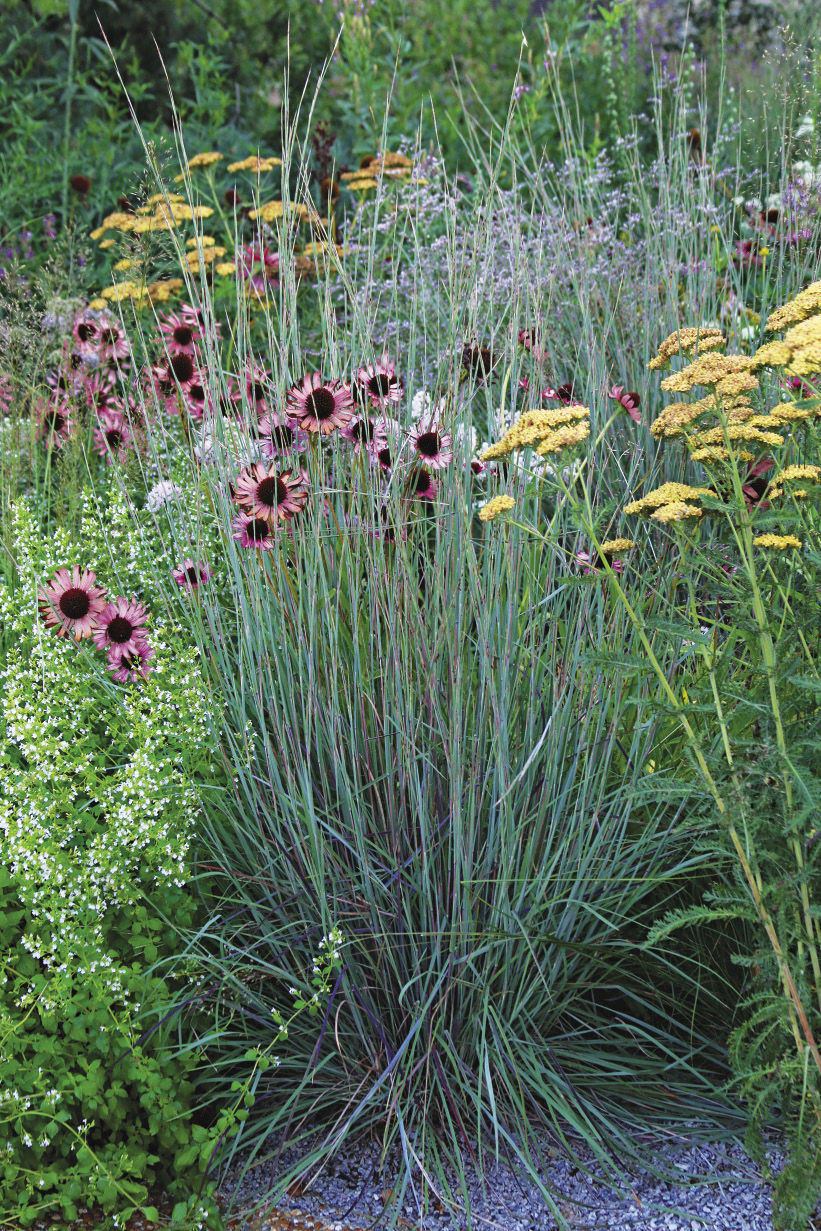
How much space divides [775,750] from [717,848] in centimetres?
23

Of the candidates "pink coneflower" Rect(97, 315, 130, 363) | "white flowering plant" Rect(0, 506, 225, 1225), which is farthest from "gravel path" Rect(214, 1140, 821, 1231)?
"pink coneflower" Rect(97, 315, 130, 363)

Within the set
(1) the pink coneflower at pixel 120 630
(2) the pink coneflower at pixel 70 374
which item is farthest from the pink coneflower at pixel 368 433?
(2) the pink coneflower at pixel 70 374

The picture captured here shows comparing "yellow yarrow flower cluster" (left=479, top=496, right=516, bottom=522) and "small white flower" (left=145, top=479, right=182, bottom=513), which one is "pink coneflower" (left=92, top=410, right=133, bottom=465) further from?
"yellow yarrow flower cluster" (left=479, top=496, right=516, bottom=522)

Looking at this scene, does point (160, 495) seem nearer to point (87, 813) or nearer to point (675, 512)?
point (87, 813)

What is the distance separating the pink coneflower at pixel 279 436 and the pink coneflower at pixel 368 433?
10 cm

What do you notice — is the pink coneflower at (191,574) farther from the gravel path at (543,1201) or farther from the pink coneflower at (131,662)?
the gravel path at (543,1201)

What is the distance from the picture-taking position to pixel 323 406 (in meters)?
2.36

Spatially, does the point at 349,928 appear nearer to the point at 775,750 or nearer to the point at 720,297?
the point at 775,750

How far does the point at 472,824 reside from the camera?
2107 millimetres

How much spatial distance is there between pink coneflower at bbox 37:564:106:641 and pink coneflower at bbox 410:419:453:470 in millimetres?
797

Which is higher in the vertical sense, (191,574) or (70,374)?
(70,374)

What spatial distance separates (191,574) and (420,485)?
611mm

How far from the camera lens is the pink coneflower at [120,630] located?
2.55 metres

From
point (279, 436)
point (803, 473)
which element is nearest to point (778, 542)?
point (803, 473)
